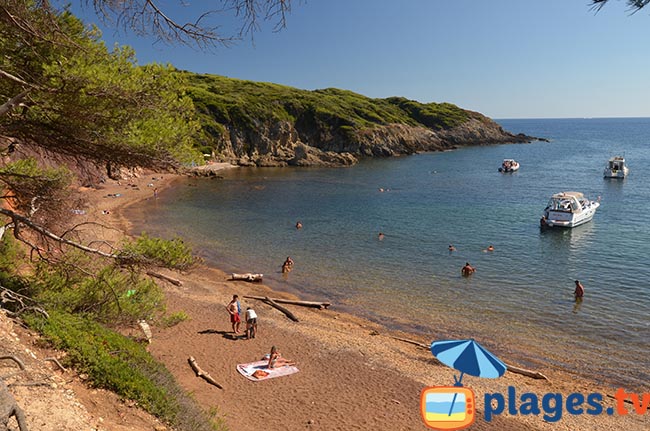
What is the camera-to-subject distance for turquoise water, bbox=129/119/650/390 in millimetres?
19250

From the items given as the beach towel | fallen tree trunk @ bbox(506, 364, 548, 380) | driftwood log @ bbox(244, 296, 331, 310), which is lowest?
fallen tree trunk @ bbox(506, 364, 548, 380)

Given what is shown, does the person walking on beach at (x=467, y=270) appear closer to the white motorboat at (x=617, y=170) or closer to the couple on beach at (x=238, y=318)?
the couple on beach at (x=238, y=318)

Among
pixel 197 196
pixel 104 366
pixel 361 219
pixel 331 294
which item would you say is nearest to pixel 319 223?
pixel 361 219

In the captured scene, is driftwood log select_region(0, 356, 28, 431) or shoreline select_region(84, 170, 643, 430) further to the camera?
shoreline select_region(84, 170, 643, 430)

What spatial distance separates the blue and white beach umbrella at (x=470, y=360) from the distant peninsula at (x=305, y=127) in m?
64.0

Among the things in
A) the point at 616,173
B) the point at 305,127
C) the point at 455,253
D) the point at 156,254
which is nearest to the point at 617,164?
the point at 616,173

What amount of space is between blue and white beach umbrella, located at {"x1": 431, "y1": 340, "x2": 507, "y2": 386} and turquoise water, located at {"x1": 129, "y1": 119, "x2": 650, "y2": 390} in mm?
7490

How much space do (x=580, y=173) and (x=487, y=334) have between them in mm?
68435

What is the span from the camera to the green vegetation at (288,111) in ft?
291

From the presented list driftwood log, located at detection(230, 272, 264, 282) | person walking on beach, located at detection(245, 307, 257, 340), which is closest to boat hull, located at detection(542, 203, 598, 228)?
driftwood log, located at detection(230, 272, 264, 282)

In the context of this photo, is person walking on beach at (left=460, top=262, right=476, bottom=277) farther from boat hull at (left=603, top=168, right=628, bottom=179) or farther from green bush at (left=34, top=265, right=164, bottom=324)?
boat hull at (left=603, top=168, right=628, bottom=179)

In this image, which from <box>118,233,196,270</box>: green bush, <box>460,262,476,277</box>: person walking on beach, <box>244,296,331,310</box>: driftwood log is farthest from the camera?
<box>460,262,476,277</box>: person walking on beach

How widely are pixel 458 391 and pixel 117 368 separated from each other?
7.83 m

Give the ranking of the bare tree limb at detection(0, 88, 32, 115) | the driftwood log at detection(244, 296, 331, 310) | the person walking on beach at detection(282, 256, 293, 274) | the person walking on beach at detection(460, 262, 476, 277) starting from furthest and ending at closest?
the person walking on beach at detection(282, 256, 293, 274)
the person walking on beach at detection(460, 262, 476, 277)
the driftwood log at detection(244, 296, 331, 310)
the bare tree limb at detection(0, 88, 32, 115)
